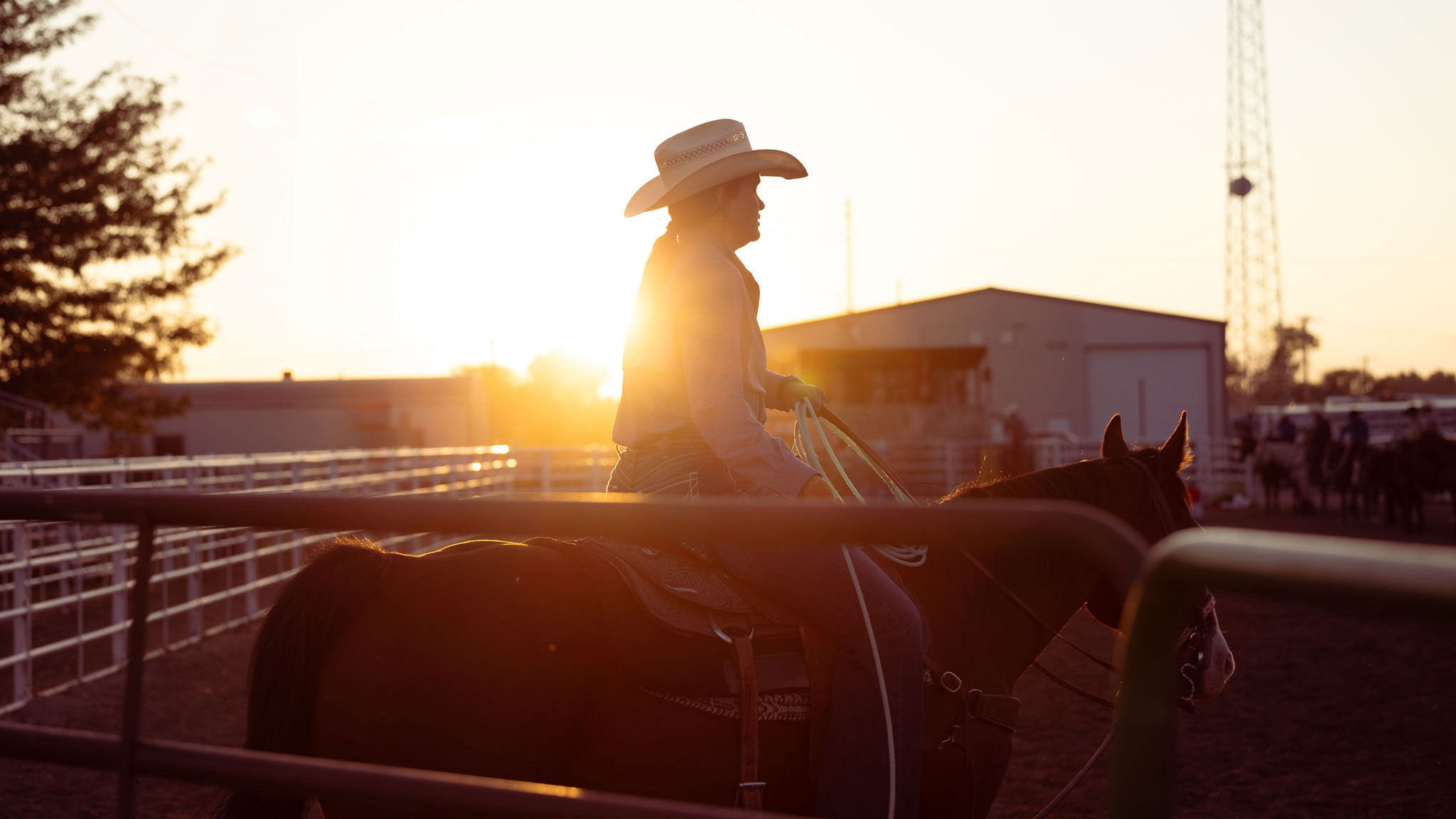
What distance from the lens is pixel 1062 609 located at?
333cm

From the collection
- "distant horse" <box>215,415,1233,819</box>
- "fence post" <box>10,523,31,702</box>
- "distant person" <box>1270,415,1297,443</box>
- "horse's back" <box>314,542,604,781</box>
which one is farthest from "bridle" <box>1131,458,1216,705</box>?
"distant person" <box>1270,415,1297,443</box>

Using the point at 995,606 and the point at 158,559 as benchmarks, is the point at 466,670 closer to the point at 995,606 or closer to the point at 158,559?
the point at 995,606

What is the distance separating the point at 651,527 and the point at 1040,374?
38.8 m

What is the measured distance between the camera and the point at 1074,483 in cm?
349

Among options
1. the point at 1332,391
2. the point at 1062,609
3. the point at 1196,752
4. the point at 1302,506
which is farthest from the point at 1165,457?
the point at 1332,391

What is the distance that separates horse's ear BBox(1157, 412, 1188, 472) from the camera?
3537 millimetres

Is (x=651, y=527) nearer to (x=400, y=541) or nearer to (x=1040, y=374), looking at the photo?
(x=400, y=541)

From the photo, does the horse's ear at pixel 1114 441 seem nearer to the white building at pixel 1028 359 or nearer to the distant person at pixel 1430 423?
the distant person at pixel 1430 423

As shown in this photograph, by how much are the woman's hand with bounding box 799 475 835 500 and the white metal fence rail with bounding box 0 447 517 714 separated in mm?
3416

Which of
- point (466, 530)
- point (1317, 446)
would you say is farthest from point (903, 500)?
point (1317, 446)

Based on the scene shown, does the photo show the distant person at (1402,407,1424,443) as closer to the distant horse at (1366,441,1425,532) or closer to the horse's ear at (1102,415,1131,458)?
the distant horse at (1366,441,1425,532)

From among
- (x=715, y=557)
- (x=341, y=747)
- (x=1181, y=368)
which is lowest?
(x=341, y=747)

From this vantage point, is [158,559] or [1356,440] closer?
[158,559]

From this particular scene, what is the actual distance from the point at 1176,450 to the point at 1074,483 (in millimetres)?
379
